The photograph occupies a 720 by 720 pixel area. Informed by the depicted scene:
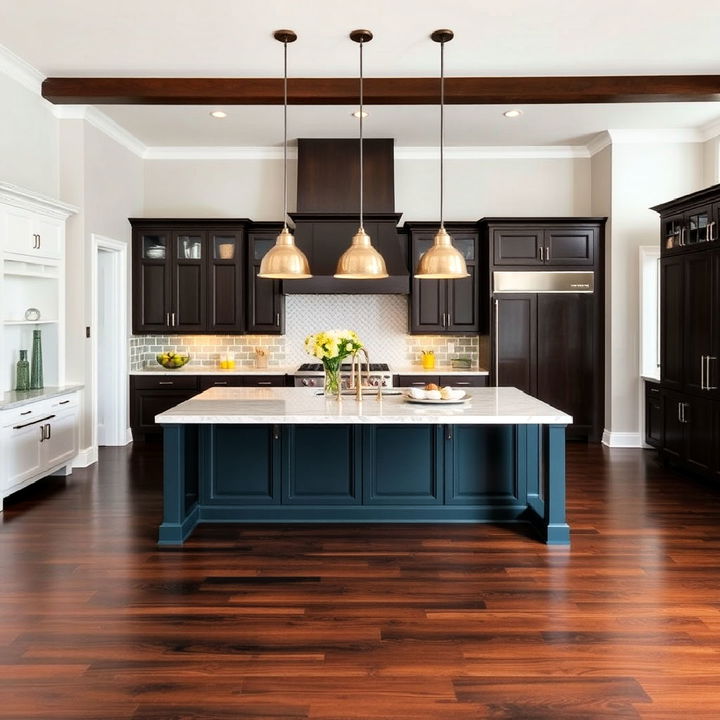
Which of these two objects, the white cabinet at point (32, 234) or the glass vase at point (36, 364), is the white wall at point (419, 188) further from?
the glass vase at point (36, 364)

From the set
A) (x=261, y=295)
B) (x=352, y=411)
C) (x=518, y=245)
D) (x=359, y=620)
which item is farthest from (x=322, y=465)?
(x=518, y=245)

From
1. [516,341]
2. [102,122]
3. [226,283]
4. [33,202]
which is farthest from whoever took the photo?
[226,283]

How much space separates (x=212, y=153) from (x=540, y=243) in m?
3.77

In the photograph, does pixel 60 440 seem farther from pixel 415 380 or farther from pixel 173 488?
pixel 415 380

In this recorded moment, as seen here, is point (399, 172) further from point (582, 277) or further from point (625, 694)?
point (625, 694)

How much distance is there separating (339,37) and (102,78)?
2079 mm

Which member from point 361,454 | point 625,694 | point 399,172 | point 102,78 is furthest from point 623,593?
point 399,172

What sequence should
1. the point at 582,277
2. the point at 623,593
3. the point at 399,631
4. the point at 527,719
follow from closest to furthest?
the point at 527,719, the point at 399,631, the point at 623,593, the point at 582,277

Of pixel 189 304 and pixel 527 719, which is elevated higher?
pixel 189 304

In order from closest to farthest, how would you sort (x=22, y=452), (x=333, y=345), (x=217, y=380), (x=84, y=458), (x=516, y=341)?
(x=333, y=345) → (x=22, y=452) → (x=84, y=458) → (x=516, y=341) → (x=217, y=380)

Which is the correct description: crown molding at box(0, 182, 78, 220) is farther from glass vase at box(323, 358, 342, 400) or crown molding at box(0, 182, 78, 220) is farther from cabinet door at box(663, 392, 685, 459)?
cabinet door at box(663, 392, 685, 459)

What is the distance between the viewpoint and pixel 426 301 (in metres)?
7.79

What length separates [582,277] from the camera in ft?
24.9

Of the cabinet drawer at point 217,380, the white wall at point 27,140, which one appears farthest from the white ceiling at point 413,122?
the cabinet drawer at point 217,380
